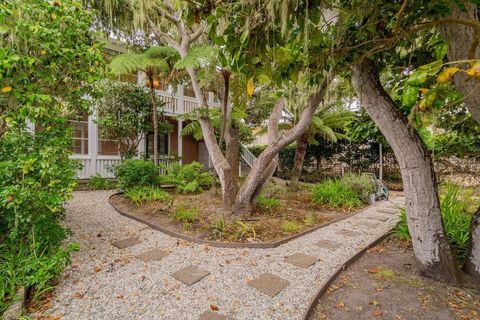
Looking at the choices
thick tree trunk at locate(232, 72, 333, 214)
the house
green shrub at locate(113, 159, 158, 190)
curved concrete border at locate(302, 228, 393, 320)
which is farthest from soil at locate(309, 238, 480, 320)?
the house

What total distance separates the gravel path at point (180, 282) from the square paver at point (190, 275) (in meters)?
0.05

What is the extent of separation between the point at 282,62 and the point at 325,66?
0.72 meters

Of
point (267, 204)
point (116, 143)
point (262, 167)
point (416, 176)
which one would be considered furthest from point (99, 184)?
point (416, 176)

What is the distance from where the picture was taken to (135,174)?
243 inches

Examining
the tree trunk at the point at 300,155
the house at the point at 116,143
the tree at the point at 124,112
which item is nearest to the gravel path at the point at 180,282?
the tree trunk at the point at 300,155

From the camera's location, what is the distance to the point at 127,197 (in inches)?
236

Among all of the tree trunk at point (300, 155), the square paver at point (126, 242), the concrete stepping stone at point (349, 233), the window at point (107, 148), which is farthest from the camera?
the window at point (107, 148)

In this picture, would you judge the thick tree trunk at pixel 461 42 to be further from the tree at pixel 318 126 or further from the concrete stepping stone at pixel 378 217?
the tree at pixel 318 126

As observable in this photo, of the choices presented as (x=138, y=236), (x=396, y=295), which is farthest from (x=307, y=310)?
(x=138, y=236)

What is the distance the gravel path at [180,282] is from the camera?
209 centimetres

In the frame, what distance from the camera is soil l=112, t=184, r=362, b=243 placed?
3.77 meters

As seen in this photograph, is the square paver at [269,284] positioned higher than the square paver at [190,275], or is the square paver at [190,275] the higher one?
the square paver at [190,275]

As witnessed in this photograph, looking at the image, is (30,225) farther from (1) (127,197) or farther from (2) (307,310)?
(1) (127,197)

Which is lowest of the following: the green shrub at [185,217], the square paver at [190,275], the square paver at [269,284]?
the square paver at [269,284]
